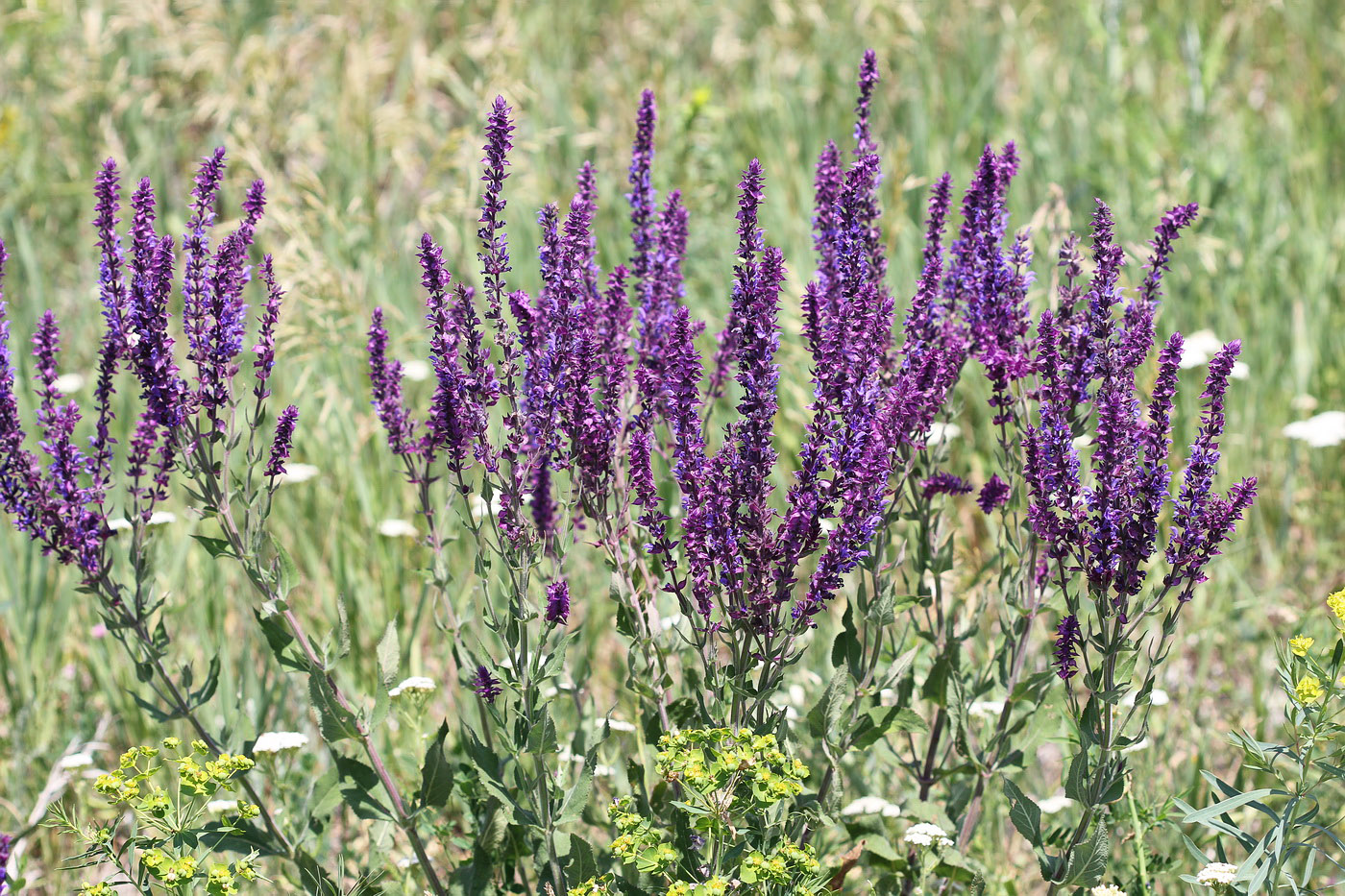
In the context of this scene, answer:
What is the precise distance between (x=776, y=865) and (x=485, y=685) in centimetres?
94

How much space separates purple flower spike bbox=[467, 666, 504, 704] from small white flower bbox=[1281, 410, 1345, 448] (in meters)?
3.64

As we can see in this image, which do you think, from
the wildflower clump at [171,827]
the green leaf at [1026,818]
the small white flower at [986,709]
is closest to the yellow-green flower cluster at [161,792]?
the wildflower clump at [171,827]

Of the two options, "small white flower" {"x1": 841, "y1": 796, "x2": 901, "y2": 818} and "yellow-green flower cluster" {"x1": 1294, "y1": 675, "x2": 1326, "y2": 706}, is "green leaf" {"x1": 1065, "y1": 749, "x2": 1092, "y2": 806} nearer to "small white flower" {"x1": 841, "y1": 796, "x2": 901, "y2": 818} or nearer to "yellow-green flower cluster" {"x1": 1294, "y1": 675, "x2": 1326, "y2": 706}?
"yellow-green flower cluster" {"x1": 1294, "y1": 675, "x2": 1326, "y2": 706}

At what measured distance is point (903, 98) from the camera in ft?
26.5

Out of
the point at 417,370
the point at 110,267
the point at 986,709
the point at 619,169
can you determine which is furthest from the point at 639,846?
the point at 619,169

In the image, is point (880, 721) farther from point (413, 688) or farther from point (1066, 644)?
point (413, 688)

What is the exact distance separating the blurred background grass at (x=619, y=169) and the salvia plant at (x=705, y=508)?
2.08 feet

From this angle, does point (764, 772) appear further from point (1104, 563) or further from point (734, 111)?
point (734, 111)

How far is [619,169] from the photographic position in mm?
7316

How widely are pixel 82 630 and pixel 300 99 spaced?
4668mm

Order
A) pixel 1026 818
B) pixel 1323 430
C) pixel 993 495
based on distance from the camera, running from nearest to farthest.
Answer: pixel 1026 818 < pixel 993 495 < pixel 1323 430

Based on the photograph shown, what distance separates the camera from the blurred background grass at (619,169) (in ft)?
16.0

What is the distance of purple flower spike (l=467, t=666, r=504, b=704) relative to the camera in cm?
298

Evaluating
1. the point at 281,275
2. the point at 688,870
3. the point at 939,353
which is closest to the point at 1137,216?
the point at 939,353
